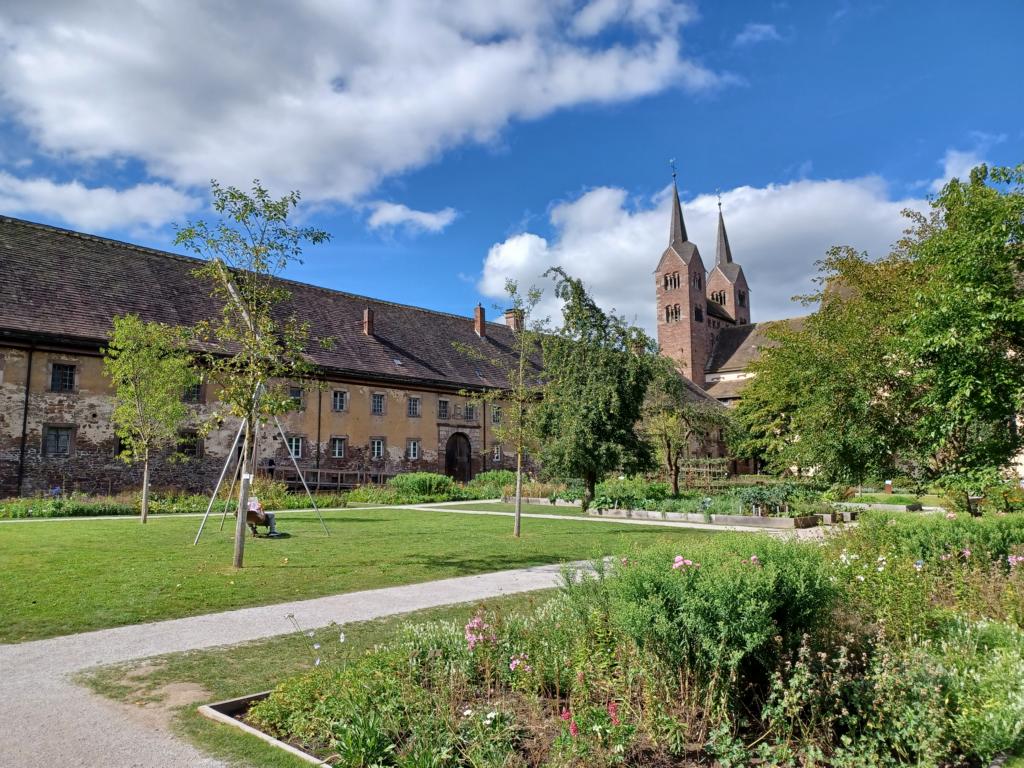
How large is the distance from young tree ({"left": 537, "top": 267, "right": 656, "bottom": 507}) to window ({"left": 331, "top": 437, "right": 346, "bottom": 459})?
1461 cm

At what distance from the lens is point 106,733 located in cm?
424

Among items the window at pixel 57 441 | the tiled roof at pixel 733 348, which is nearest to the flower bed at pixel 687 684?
the window at pixel 57 441

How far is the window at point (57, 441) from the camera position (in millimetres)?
24547

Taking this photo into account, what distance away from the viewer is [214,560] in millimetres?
11391

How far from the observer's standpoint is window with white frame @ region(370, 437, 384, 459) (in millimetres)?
34375

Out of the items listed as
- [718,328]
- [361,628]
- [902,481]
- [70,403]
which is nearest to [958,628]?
[361,628]

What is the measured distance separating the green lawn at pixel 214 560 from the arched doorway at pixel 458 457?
63.8ft

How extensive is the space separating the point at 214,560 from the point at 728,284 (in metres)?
84.0

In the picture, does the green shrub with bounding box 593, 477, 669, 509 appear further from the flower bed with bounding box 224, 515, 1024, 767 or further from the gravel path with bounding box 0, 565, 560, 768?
the flower bed with bounding box 224, 515, 1024, 767

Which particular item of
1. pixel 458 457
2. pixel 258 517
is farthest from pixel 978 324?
pixel 458 457

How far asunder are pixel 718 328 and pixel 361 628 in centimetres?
7776

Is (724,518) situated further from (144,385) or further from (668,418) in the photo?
(144,385)

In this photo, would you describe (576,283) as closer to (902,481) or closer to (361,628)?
(902,481)

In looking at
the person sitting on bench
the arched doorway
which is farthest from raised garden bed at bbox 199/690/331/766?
the arched doorway
